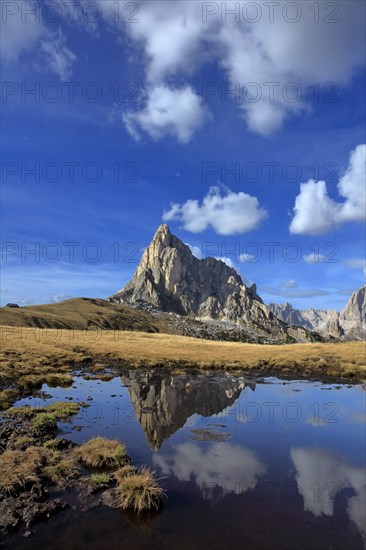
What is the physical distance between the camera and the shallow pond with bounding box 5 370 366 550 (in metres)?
12.8

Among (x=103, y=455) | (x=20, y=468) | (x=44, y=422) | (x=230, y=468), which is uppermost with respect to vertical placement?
(x=44, y=422)

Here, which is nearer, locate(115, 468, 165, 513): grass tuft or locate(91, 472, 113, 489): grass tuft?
locate(115, 468, 165, 513): grass tuft

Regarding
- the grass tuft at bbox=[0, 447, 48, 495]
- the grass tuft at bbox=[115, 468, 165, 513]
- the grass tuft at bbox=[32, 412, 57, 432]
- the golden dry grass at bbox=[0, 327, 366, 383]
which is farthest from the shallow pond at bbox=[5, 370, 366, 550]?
the golden dry grass at bbox=[0, 327, 366, 383]

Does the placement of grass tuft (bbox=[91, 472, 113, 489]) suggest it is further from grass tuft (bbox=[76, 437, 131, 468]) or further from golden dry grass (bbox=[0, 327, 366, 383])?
golden dry grass (bbox=[0, 327, 366, 383])

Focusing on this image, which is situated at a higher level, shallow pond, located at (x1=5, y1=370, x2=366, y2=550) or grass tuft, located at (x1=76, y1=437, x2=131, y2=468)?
grass tuft, located at (x1=76, y1=437, x2=131, y2=468)

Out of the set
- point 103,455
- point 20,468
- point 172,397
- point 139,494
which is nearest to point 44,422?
point 103,455

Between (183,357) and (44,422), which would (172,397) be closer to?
(44,422)

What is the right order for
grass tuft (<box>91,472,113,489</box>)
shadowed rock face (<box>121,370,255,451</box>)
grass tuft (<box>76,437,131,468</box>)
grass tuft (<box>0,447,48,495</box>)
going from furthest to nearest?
shadowed rock face (<box>121,370,255,451</box>)
grass tuft (<box>76,437,131,468</box>)
grass tuft (<box>91,472,113,489</box>)
grass tuft (<box>0,447,48,495</box>)

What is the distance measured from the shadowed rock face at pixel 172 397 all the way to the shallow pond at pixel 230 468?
0.14 meters

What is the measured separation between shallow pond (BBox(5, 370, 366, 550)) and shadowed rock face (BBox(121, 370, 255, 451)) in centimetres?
14

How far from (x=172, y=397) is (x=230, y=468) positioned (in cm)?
1920

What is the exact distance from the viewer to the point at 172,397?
3778cm

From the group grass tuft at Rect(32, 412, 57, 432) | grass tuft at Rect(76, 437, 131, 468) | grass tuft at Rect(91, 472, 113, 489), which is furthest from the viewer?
grass tuft at Rect(32, 412, 57, 432)

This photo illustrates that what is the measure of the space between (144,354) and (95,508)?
58.4 m
